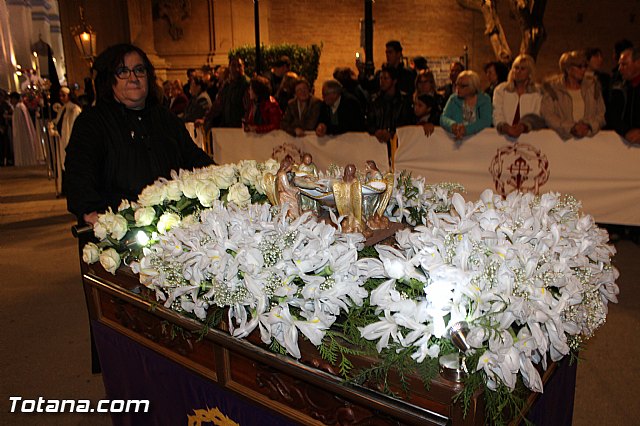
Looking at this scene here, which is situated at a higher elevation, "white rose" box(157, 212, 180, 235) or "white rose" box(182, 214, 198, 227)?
"white rose" box(182, 214, 198, 227)

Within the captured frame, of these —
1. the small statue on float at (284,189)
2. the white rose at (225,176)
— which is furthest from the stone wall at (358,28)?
the small statue on float at (284,189)

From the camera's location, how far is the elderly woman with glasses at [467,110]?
569 cm

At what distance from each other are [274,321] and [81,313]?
3.63m

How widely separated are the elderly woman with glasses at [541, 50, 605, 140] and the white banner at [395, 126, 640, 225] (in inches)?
4.2

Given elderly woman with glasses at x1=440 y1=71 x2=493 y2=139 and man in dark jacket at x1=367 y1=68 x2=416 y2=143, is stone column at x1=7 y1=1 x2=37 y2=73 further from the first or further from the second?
elderly woman with glasses at x1=440 y1=71 x2=493 y2=139

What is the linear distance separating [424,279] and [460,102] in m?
4.75

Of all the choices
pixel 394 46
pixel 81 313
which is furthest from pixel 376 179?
pixel 394 46

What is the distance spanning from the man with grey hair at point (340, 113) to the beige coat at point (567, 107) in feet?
6.95

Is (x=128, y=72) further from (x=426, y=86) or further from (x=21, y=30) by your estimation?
(x=21, y=30)

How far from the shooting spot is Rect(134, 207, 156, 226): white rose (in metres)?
2.29

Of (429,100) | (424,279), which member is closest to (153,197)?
(424,279)

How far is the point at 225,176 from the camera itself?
8.71 ft

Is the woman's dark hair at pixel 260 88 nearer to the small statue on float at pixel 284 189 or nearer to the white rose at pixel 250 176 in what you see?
the white rose at pixel 250 176

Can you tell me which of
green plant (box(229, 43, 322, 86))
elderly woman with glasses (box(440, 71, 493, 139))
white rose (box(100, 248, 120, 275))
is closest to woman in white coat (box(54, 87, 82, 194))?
elderly woman with glasses (box(440, 71, 493, 139))
